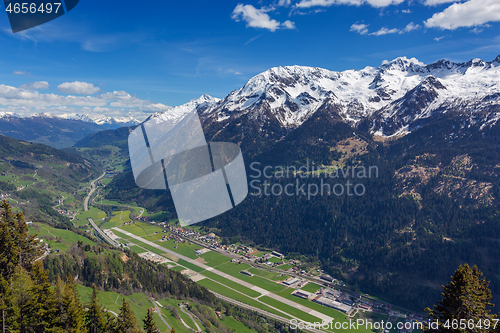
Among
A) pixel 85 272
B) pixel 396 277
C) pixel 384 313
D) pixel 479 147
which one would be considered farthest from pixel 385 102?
pixel 85 272

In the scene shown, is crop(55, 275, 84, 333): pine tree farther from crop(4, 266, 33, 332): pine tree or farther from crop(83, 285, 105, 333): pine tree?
crop(4, 266, 33, 332): pine tree

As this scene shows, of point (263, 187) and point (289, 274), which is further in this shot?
point (263, 187)

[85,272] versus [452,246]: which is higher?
[85,272]

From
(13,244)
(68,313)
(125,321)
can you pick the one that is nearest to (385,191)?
(125,321)

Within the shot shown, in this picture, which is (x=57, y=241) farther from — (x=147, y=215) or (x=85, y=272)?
(x=147, y=215)

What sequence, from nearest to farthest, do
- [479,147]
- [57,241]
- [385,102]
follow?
[57,241] → [479,147] → [385,102]

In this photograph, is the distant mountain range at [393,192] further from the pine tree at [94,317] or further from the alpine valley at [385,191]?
the pine tree at [94,317]

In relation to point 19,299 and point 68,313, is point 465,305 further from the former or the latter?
point 19,299

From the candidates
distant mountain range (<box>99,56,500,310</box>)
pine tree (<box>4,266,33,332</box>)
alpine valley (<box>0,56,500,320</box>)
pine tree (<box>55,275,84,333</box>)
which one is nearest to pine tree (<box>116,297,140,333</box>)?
pine tree (<box>55,275,84,333</box>)
